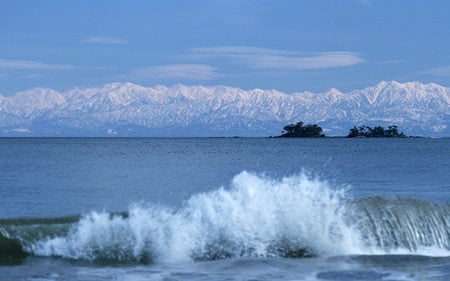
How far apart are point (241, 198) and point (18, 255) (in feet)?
18.9

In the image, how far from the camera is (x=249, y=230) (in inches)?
765

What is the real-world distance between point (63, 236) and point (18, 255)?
1208 mm

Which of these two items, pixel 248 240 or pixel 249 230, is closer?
pixel 248 240

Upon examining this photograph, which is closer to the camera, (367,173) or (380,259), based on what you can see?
(380,259)

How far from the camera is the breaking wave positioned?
1834cm

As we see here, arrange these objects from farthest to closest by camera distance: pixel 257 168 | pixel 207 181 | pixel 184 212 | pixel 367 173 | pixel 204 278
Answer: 1. pixel 257 168
2. pixel 367 173
3. pixel 207 181
4. pixel 184 212
5. pixel 204 278

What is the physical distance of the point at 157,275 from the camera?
52.3ft

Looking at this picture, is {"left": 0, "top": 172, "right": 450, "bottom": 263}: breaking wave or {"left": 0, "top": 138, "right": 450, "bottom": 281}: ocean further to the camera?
{"left": 0, "top": 172, "right": 450, "bottom": 263}: breaking wave

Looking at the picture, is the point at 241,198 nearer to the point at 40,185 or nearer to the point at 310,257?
the point at 310,257

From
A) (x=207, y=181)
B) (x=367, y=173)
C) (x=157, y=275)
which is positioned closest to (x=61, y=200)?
(x=207, y=181)

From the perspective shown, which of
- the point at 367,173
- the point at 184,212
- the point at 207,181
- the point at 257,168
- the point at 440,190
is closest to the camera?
the point at 184,212

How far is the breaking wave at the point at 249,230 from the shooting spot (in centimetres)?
1834

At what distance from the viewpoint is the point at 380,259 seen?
17.9 meters

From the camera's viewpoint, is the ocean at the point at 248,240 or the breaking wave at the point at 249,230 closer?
the ocean at the point at 248,240
